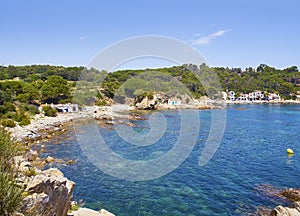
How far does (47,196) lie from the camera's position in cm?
776

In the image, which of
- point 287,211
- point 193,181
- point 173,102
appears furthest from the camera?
point 173,102

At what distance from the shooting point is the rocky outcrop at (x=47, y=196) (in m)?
6.93

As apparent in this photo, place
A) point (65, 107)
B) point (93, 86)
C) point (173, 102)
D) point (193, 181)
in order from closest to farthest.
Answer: point (193, 181) < point (65, 107) < point (93, 86) < point (173, 102)

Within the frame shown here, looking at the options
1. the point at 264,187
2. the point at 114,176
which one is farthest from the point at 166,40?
the point at 264,187

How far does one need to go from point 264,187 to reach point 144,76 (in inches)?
2098

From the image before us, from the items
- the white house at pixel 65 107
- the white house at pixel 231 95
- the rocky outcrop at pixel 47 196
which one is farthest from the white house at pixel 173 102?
the rocky outcrop at pixel 47 196

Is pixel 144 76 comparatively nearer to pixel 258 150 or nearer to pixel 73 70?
pixel 73 70

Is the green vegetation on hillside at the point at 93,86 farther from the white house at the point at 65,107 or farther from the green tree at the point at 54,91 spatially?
the white house at the point at 65,107

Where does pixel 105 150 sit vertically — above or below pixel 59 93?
below

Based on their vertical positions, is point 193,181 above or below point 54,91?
below

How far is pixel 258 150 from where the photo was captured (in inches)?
1004

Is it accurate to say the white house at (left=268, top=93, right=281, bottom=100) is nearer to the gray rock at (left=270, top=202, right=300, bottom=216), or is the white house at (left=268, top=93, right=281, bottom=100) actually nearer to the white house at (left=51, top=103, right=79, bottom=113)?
the white house at (left=51, top=103, right=79, bottom=113)

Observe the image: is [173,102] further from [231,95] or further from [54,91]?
[231,95]

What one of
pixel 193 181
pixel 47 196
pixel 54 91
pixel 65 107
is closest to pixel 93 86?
pixel 65 107
